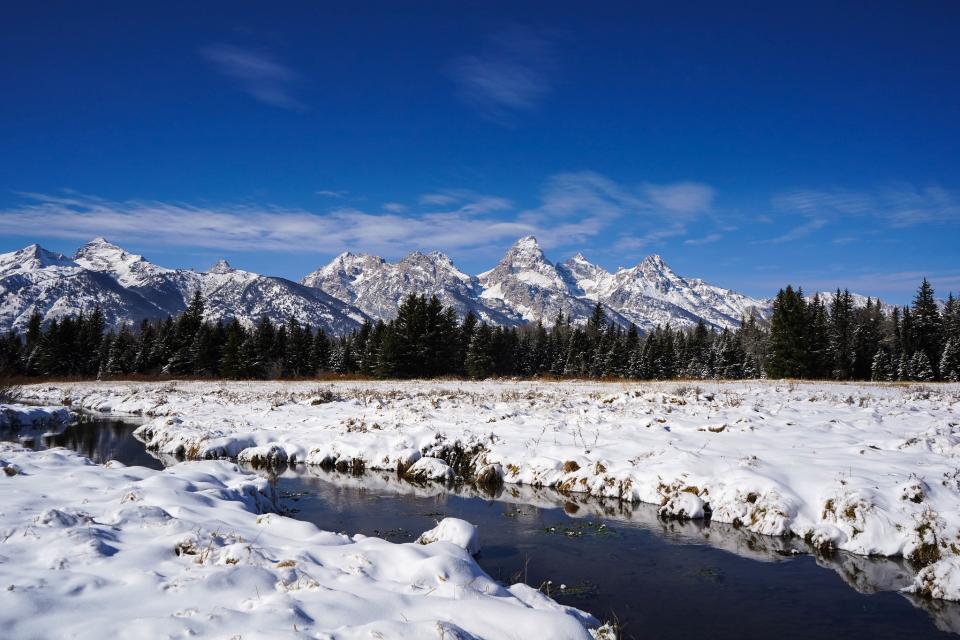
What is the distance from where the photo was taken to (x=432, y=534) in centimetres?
981

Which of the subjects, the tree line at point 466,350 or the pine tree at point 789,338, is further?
the tree line at point 466,350

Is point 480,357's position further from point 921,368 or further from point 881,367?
point 921,368

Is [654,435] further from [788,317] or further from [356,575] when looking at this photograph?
[788,317]

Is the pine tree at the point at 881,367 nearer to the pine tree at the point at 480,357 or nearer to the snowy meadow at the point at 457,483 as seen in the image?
the pine tree at the point at 480,357

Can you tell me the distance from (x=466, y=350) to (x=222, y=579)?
8460cm

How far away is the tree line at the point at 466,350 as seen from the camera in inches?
2375

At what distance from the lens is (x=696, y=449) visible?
1555cm

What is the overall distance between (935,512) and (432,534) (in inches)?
374

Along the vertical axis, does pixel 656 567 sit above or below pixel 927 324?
below

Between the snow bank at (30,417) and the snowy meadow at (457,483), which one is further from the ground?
the snowy meadow at (457,483)

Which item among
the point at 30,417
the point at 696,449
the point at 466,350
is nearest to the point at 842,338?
the point at 466,350

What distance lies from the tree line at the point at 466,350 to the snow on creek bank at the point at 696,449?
33.9 metres

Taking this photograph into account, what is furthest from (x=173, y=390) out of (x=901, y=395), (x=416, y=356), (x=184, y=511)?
(x=901, y=395)

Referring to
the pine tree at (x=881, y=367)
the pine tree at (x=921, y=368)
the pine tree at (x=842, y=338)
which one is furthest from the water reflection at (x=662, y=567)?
the pine tree at (x=881, y=367)
